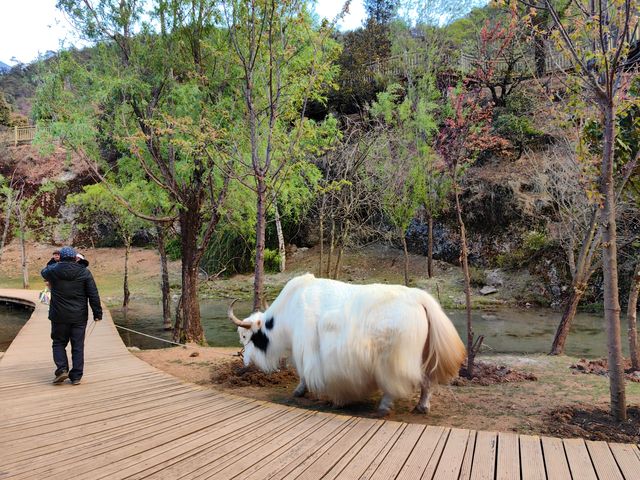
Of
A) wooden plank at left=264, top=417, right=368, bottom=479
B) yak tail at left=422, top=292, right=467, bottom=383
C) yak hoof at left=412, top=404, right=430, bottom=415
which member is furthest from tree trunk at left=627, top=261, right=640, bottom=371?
wooden plank at left=264, top=417, right=368, bottom=479

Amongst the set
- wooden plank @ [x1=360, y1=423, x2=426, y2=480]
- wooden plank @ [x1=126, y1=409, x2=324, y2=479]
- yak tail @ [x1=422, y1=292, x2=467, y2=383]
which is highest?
yak tail @ [x1=422, y1=292, x2=467, y2=383]

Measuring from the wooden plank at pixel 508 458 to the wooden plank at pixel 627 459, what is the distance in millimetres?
644

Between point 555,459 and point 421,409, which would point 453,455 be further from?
point 421,409

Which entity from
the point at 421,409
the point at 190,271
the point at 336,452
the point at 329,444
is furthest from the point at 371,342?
the point at 190,271

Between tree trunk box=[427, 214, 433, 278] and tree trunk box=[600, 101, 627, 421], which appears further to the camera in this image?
tree trunk box=[427, 214, 433, 278]

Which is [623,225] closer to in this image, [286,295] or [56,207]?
[286,295]

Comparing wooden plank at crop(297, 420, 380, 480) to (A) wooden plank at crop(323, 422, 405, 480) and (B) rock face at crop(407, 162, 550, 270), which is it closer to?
(A) wooden plank at crop(323, 422, 405, 480)

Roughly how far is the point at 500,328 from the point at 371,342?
12.0m

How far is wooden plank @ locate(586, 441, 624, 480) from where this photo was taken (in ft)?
10.1

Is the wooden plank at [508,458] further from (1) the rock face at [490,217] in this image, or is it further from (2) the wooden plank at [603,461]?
(1) the rock face at [490,217]

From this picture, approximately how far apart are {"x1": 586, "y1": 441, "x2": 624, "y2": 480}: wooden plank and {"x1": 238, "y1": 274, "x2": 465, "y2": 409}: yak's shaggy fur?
67.3 inches

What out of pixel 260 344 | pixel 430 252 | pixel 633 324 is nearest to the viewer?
pixel 260 344

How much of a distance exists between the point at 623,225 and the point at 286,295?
13.0 metres

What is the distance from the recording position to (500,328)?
615 inches
